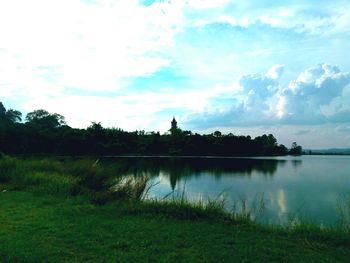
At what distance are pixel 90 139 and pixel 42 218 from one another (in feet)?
214

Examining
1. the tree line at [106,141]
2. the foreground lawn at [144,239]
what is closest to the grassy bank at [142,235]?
the foreground lawn at [144,239]

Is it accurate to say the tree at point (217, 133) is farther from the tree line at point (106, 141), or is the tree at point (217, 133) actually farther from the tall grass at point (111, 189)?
the tall grass at point (111, 189)

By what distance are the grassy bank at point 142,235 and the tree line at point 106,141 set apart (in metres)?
54.3

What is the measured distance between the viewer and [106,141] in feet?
244

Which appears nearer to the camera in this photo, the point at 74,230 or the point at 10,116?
the point at 74,230

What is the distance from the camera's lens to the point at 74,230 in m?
6.58

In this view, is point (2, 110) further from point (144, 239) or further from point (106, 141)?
point (144, 239)

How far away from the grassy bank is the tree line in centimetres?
5432

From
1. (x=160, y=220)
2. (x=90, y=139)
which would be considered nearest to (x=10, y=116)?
(x=90, y=139)

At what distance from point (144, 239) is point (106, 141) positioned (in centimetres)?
6932

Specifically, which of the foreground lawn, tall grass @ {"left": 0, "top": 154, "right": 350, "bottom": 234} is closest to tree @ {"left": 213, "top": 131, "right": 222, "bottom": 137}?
tall grass @ {"left": 0, "top": 154, "right": 350, "bottom": 234}

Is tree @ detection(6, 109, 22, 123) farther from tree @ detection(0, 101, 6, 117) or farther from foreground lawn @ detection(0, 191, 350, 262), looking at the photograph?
foreground lawn @ detection(0, 191, 350, 262)

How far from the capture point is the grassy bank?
17.4 feet

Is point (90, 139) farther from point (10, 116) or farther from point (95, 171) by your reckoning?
point (95, 171)
